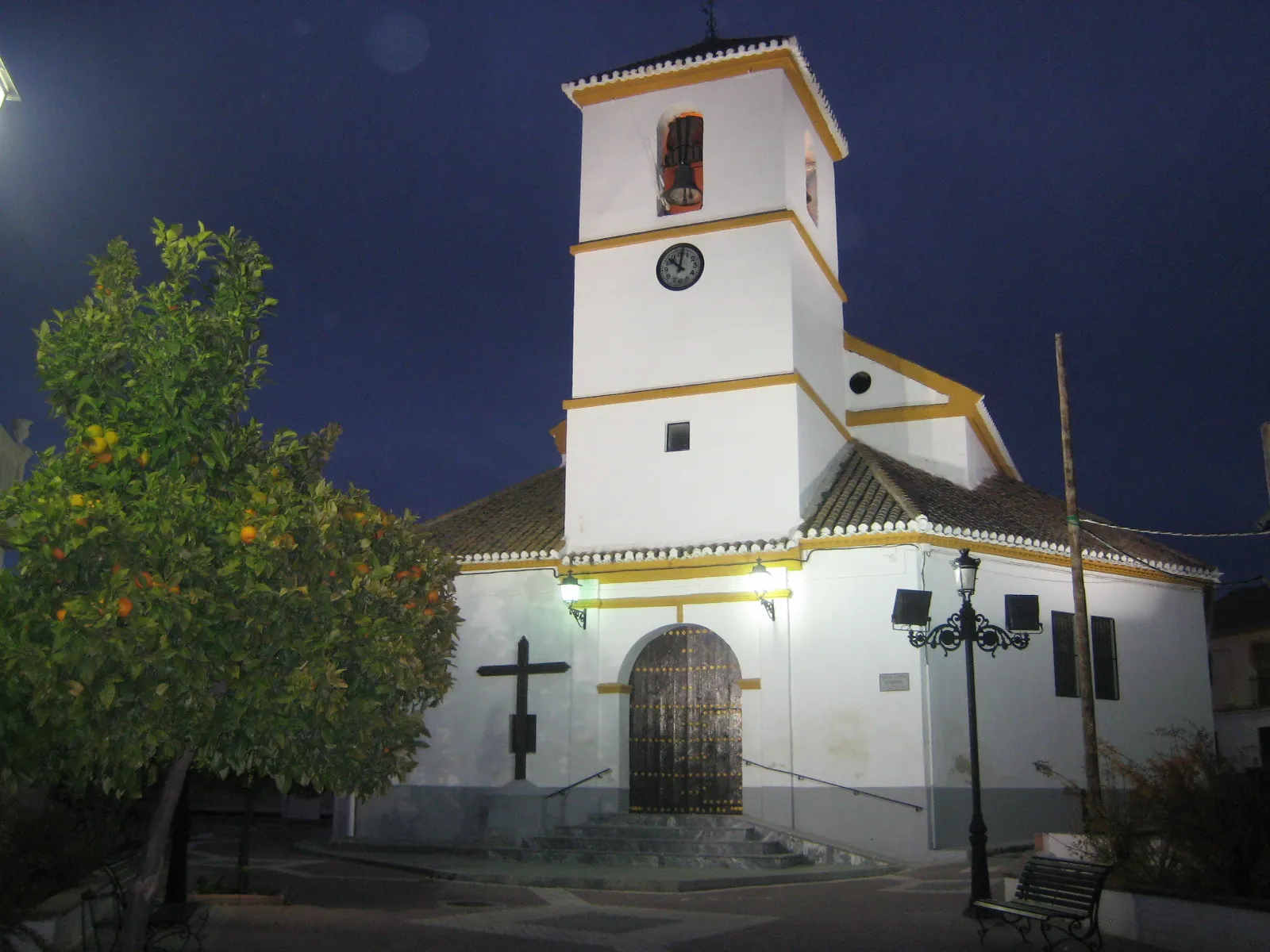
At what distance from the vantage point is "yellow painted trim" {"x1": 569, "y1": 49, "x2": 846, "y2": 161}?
19469mm

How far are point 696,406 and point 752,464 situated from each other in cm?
136

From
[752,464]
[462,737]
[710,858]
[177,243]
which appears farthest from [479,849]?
[177,243]

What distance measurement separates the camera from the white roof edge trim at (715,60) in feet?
63.4

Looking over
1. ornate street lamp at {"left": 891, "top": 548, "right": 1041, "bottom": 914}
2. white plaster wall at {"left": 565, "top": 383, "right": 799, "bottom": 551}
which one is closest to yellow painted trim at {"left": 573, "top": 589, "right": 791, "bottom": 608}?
white plaster wall at {"left": 565, "top": 383, "right": 799, "bottom": 551}

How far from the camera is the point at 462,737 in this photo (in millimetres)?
19188

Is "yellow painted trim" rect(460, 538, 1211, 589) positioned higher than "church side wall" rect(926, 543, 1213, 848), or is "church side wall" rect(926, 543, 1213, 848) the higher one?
"yellow painted trim" rect(460, 538, 1211, 589)

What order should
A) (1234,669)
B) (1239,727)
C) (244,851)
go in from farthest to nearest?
(1234,669), (1239,727), (244,851)

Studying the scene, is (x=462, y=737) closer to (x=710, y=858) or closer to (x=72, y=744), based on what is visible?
(x=710, y=858)

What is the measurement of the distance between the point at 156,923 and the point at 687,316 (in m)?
12.4

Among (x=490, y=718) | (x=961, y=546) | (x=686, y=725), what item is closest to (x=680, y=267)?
(x=961, y=546)

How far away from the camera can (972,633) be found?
41.2 ft

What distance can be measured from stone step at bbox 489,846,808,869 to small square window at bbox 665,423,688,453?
6182mm

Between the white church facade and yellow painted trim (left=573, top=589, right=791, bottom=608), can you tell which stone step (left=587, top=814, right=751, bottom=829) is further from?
yellow painted trim (left=573, top=589, right=791, bottom=608)

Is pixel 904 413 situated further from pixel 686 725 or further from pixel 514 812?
pixel 514 812
